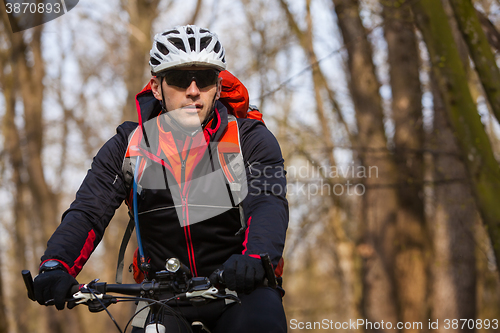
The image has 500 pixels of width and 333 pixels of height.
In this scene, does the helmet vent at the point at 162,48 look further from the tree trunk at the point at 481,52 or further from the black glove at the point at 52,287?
the tree trunk at the point at 481,52

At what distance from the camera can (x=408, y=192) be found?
34.1ft

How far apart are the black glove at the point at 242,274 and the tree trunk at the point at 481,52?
12.8 ft

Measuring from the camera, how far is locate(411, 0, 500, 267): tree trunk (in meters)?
5.15

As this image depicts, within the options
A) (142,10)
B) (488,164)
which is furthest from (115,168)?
(142,10)

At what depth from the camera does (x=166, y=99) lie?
2.96 metres

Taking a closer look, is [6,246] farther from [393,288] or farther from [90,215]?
[90,215]

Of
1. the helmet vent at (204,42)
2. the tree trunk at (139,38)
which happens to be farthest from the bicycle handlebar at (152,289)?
the tree trunk at (139,38)

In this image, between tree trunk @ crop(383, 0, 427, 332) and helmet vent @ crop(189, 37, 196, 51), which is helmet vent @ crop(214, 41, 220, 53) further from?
tree trunk @ crop(383, 0, 427, 332)

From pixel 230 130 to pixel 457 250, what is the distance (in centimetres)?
776

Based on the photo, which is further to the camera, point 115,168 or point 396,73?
point 396,73

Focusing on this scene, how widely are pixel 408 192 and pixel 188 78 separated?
8.25 m

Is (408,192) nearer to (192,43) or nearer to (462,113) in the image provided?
(462,113)

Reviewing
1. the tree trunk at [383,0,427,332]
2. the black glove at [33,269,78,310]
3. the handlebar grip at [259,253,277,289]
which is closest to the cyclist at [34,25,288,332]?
the black glove at [33,269,78,310]

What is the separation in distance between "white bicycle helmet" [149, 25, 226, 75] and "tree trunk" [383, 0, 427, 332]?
7450 mm
